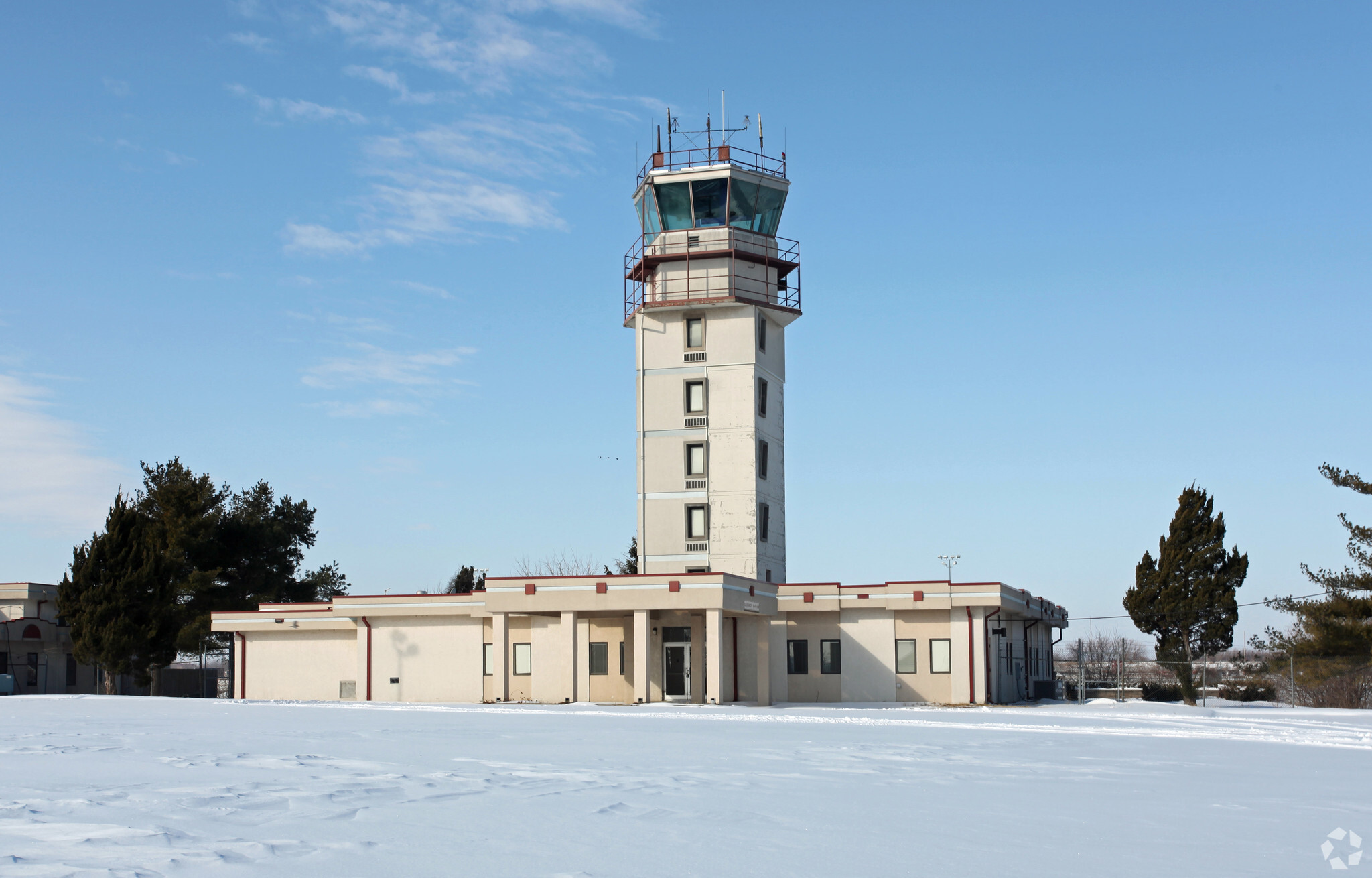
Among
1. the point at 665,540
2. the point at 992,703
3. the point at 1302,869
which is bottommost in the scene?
the point at 992,703

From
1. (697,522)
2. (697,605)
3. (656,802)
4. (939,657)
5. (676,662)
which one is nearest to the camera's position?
(656,802)

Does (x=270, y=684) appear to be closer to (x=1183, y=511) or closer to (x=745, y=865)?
(x=1183, y=511)

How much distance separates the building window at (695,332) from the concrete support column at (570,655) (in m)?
13.5

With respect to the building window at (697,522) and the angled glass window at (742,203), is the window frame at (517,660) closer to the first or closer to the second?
the building window at (697,522)

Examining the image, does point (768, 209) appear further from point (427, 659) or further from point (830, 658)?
point (427, 659)

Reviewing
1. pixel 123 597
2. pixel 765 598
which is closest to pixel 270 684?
pixel 123 597

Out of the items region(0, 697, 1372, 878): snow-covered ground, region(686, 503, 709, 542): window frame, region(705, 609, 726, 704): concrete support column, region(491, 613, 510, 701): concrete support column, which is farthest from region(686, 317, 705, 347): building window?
region(0, 697, 1372, 878): snow-covered ground

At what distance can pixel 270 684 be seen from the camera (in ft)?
162

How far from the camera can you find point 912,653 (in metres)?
45.1

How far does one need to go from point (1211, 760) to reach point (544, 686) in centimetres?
2682

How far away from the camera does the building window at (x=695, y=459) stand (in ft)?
159

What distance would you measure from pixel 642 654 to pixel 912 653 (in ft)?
36.2

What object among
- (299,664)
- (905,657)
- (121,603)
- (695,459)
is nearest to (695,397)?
(695,459)

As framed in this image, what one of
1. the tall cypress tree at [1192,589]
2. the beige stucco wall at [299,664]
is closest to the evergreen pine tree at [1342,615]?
the tall cypress tree at [1192,589]
